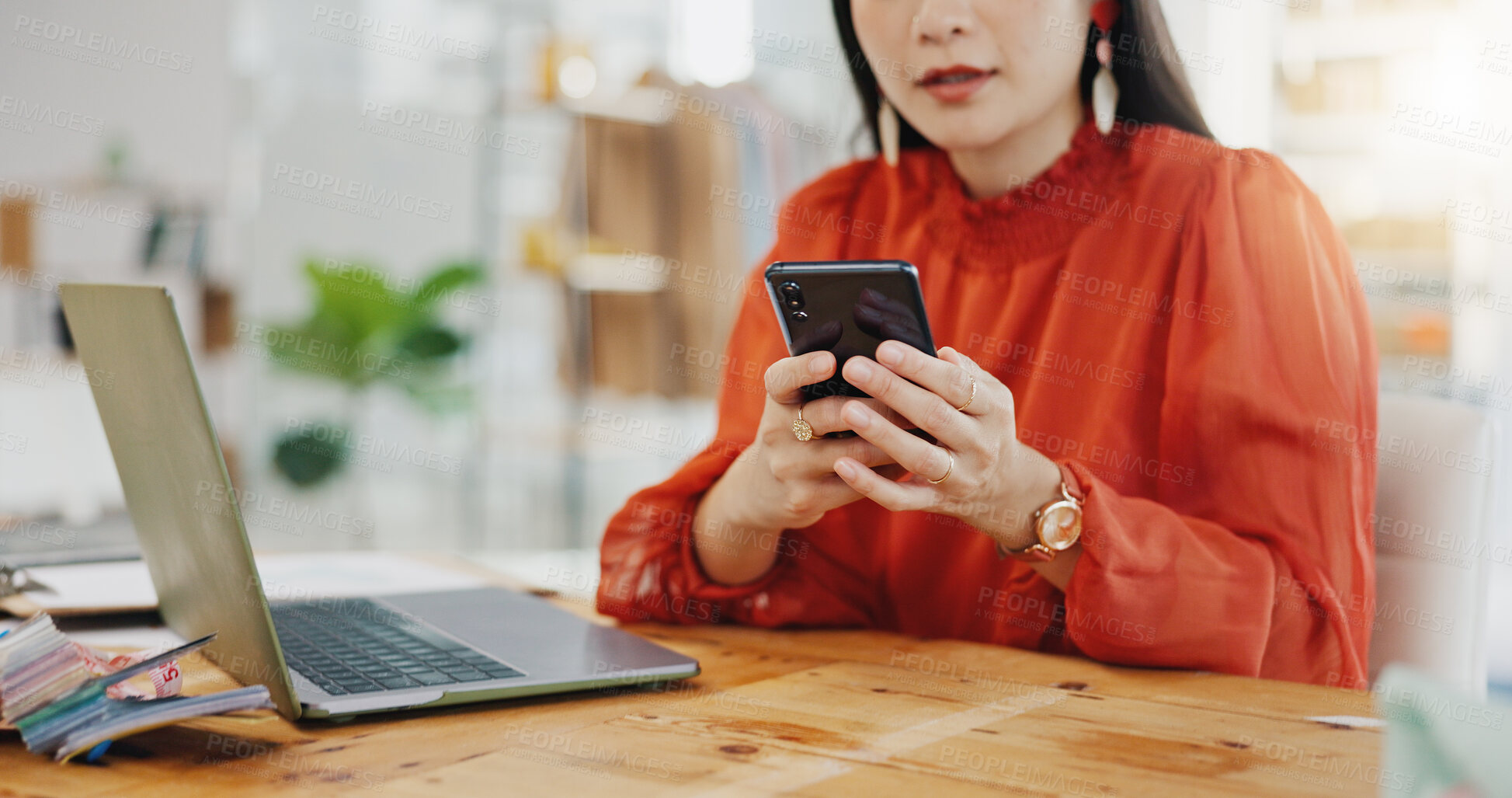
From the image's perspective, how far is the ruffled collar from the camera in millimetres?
1136

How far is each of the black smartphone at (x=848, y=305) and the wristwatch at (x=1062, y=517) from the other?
0.20 meters

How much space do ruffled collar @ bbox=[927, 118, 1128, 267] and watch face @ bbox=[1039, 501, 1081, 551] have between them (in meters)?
0.38

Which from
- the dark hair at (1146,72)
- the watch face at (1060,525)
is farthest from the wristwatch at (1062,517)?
the dark hair at (1146,72)

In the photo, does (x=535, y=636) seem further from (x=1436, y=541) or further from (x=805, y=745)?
(x=1436, y=541)

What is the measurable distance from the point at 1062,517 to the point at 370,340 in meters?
2.99

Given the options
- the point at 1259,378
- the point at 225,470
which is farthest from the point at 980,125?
the point at 225,470

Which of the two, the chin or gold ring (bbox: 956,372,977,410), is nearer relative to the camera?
gold ring (bbox: 956,372,977,410)

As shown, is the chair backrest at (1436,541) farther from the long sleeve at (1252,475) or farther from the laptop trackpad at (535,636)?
the laptop trackpad at (535,636)

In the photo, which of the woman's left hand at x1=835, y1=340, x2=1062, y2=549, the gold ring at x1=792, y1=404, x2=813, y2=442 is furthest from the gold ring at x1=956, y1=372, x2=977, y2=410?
the gold ring at x1=792, y1=404, x2=813, y2=442

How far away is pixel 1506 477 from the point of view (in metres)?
3.45

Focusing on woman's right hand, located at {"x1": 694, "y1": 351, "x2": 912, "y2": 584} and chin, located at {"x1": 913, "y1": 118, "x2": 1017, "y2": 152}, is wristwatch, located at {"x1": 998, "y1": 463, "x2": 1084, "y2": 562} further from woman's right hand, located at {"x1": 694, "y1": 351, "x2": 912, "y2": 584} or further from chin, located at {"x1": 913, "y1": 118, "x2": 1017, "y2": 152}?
chin, located at {"x1": 913, "y1": 118, "x2": 1017, "y2": 152}

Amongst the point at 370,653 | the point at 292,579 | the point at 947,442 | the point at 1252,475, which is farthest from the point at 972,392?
the point at 292,579

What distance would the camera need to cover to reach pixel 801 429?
81 centimetres

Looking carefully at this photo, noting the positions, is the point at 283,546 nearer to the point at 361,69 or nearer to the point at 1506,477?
the point at 361,69
